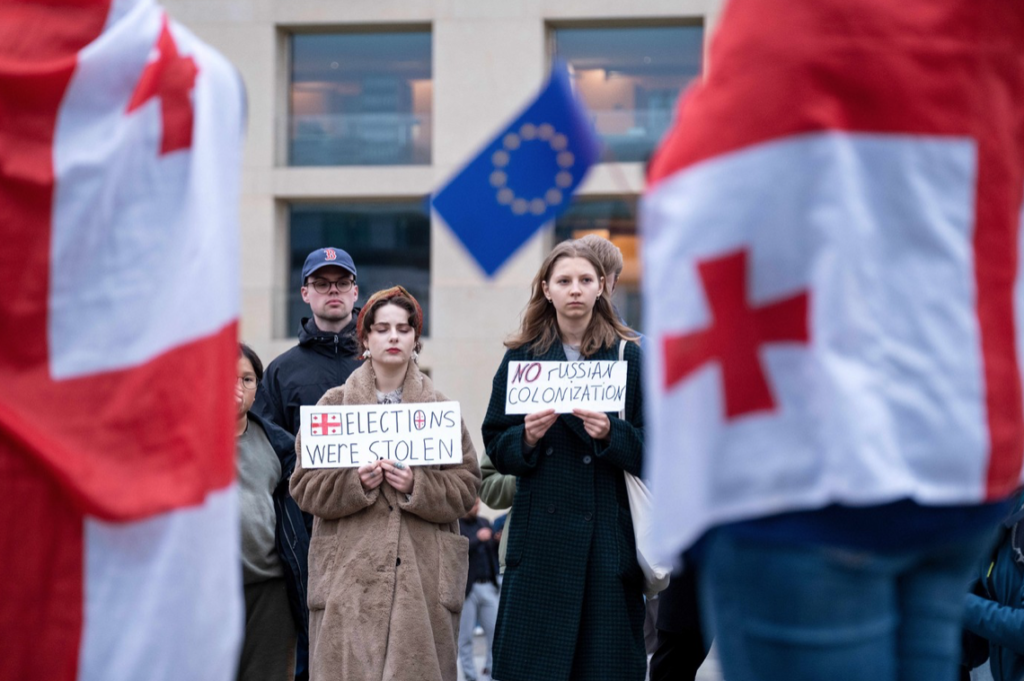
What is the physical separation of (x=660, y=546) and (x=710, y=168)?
54 cm

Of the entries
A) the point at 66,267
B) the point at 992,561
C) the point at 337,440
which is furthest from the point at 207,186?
the point at 992,561

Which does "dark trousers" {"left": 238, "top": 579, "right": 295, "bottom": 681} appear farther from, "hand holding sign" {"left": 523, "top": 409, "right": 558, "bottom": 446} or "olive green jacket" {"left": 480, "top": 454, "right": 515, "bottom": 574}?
"hand holding sign" {"left": 523, "top": 409, "right": 558, "bottom": 446}

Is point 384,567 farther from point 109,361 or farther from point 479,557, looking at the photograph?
point 479,557

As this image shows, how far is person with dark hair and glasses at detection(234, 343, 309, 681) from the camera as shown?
4719mm

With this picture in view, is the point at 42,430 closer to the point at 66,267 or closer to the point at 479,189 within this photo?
the point at 66,267

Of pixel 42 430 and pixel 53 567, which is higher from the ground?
pixel 42 430

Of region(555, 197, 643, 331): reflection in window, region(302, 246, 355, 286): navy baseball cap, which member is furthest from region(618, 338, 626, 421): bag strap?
region(555, 197, 643, 331): reflection in window

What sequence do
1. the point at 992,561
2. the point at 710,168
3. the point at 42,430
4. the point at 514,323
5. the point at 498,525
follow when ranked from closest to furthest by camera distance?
Answer: 1. the point at 710,168
2. the point at 42,430
3. the point at 992,561
4. the point at 498,525
5. the point at 514,323

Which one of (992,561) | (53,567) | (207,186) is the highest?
(207,186)

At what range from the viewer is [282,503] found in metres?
4.93

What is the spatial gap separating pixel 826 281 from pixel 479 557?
8268 millimetres

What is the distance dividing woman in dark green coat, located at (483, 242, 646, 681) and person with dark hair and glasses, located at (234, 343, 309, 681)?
0.84 meters

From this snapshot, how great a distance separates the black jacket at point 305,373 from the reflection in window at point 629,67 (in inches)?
549

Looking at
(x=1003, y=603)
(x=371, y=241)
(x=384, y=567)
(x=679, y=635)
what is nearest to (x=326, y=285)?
(x=384, y=567)
